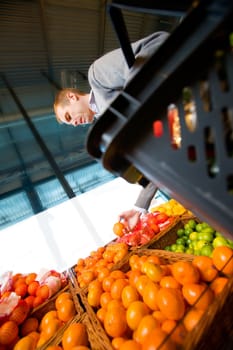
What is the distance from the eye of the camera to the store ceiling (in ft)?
9.01

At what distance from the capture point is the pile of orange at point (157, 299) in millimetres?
616

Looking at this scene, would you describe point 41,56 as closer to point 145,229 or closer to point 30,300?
point 145,229

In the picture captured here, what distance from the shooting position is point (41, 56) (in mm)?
3322

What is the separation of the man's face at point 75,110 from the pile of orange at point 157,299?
3.53ft

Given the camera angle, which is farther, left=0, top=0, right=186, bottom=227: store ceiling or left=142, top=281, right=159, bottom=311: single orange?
left=0, top=0, right=186, bottom=227: store ceiling

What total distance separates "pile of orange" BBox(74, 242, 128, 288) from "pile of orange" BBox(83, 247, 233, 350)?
18 cm

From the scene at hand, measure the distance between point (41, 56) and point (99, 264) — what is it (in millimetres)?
3124

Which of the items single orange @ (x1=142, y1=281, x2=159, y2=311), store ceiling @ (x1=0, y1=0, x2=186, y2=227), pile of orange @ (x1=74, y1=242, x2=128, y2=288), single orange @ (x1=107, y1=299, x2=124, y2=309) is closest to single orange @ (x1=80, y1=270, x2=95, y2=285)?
pile of orange @ (x1=74, y1=242, x2=128, y2=288)

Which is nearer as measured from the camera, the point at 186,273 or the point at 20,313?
the point at 186,273

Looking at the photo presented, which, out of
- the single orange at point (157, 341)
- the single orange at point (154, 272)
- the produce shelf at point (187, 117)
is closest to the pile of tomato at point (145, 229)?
the single orange at point (154, 272)

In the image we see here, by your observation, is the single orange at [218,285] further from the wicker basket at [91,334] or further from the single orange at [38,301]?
the single orange at [38,301]

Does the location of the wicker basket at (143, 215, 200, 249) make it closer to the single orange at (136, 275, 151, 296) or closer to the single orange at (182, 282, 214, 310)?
the single orange at (136, 275, 151, 296)

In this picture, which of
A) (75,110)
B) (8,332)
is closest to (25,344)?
(8,332)

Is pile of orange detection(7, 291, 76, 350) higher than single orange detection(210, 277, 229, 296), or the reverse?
pile of orange detection(7, 291, 76, 350)
